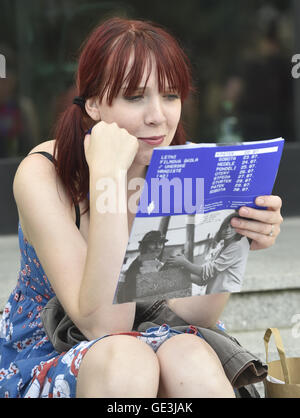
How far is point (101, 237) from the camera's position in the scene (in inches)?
76.9

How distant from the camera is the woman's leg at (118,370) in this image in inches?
70.7

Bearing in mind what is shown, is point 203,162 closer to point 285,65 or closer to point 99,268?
point 99,268

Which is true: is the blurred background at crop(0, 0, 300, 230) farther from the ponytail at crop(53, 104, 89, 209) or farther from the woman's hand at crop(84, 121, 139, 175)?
the woman's hand at crop(84, 121, 139, 175)

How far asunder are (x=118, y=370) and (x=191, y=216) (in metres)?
0.43

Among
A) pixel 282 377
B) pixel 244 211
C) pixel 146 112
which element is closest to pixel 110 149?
pixel 146 112

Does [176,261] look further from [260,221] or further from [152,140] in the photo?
[152,140]

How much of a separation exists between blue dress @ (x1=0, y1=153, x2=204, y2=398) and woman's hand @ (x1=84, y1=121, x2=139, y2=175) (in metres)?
0.25

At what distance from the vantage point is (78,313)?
1982mm

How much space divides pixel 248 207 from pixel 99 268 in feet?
1.46

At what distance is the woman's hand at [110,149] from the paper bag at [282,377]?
0.69m

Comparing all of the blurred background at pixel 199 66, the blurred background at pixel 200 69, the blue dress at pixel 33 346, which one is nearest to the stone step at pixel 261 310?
the blurred background at pixel 200 69

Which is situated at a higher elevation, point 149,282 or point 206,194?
point 206,194

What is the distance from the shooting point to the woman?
188cm
